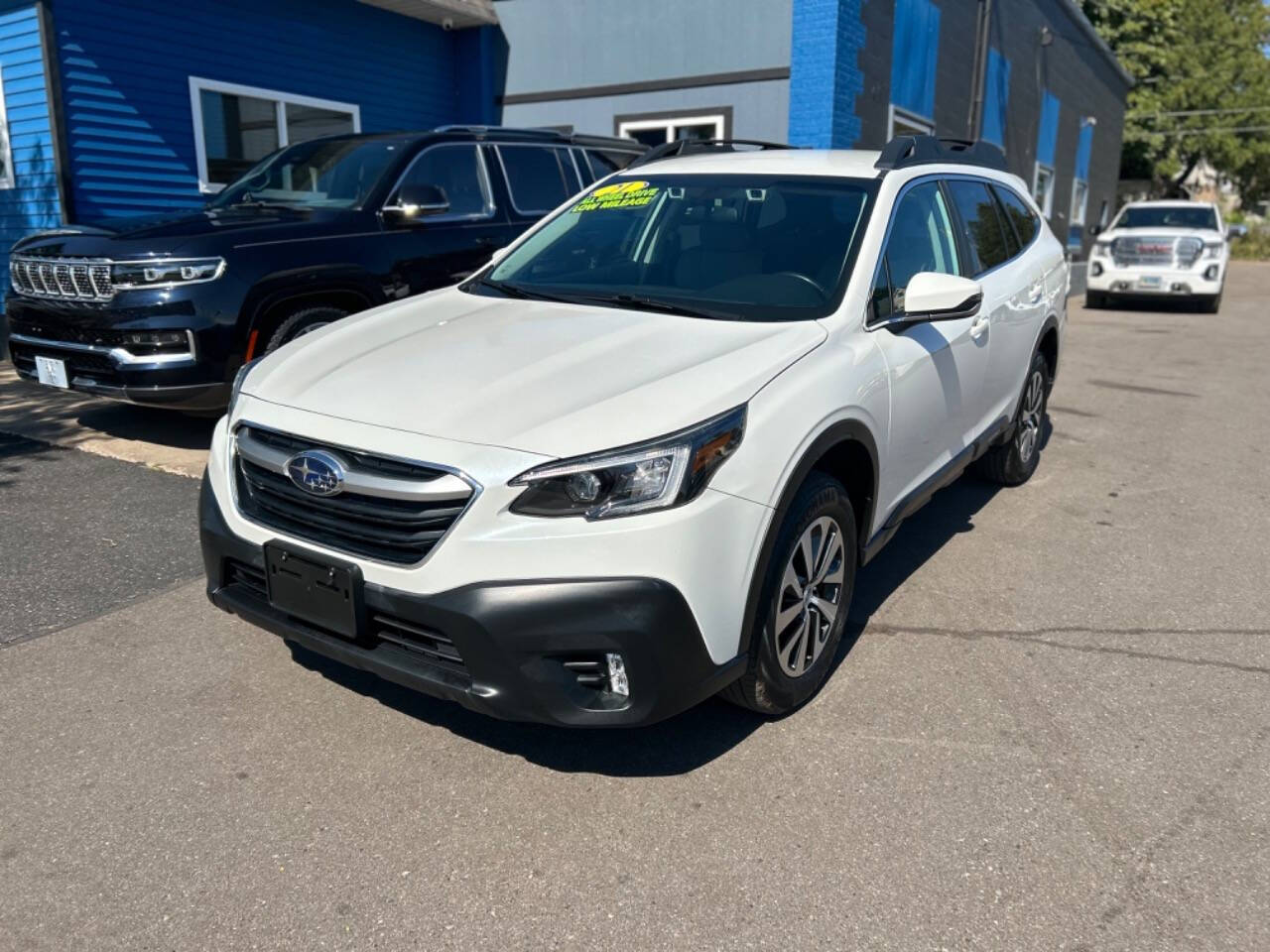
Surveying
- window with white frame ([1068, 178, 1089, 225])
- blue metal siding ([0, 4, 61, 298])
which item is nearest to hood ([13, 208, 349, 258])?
blue metal siding ([0, 4, 61, 298])

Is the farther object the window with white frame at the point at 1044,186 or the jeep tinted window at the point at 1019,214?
the window with white frame at the point at 1044,186

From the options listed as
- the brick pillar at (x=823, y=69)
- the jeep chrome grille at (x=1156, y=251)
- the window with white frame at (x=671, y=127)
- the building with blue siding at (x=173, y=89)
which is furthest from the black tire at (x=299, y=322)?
the jeep chrome grille at (x=1156, y=251)

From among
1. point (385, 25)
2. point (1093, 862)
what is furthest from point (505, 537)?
point (385, 25)

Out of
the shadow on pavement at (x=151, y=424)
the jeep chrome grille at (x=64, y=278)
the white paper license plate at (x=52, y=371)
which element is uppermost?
the jeep chrome grille at (x=64, y=278)

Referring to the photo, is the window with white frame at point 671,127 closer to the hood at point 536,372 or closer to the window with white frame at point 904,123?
the window with white frame at point 904,123

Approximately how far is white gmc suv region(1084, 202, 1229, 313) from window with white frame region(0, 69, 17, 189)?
1605cm

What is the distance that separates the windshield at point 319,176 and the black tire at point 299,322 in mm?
741

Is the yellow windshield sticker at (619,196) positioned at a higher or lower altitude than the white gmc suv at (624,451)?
higher

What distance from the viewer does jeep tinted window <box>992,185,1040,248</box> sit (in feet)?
17.8

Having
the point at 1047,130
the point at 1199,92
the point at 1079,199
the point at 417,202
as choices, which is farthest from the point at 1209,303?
the point at 1199,92

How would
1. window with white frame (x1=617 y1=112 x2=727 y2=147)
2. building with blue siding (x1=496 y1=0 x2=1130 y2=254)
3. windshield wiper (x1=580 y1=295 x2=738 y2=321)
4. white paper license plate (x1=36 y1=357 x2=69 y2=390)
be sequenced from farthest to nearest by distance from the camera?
window with white frame (x1=617 y1=112 x2=727 y2=147), building with blue siding (x1=496 y1=0 x2=1130 y2=254), white paper license plate (x1=36 y1=357 x2=69 y2=390), windshield wiper (x1=580 y1=295 x2=738 y2=321)

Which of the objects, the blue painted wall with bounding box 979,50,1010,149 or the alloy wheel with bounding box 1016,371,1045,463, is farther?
the blue painted wall with bounding box 979,50,1010,149

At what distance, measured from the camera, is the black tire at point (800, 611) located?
2918 millimetres

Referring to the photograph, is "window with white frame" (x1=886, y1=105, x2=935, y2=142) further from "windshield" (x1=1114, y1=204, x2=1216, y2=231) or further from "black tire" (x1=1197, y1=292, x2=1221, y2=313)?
"black tire" (x1=1197, y1=292, x2=1221, y2=313)
